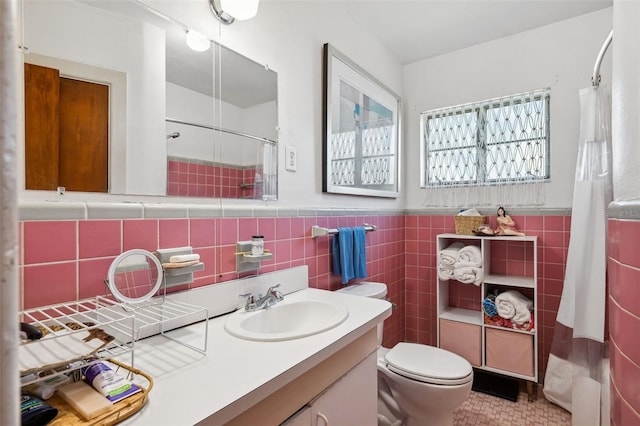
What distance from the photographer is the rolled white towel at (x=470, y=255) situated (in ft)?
6.95

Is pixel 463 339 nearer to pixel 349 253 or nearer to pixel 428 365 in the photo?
pixel 428 365

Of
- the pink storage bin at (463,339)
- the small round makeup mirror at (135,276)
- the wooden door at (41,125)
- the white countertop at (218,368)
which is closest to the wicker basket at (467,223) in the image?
the pink storage bin at (463,339)

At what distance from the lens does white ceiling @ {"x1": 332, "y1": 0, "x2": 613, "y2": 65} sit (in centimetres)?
193

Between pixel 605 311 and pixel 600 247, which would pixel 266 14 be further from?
pixel 605 311

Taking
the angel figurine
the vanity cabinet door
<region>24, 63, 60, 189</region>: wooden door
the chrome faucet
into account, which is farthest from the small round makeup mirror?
the angel figurine

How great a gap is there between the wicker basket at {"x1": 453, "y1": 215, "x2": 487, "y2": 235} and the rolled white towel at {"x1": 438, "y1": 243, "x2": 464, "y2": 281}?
0.14 meters

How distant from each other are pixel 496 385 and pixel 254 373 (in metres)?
2.11

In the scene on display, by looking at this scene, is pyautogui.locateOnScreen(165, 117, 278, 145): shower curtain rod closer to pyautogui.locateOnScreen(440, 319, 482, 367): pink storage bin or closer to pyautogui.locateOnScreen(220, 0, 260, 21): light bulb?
pyautogui.locateOnScreen(220, 0, 260, 21): light bulb

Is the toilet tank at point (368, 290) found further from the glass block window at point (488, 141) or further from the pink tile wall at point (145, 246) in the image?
the glass block window at point (488, 141)

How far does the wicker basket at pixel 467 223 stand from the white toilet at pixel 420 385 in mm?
888

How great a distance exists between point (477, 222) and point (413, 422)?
1.32 meters

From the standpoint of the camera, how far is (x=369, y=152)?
217 centimetres

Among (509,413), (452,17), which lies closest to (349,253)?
(509,413)

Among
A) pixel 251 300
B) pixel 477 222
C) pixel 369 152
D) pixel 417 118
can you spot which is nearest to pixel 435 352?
pixel 477 222
